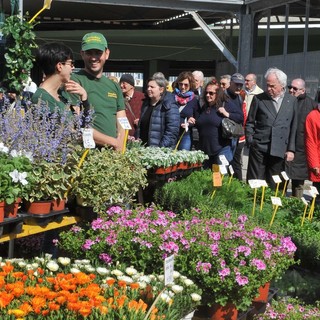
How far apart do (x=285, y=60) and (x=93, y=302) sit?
13.0m

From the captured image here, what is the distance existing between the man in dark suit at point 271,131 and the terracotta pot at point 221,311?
3.27 meters

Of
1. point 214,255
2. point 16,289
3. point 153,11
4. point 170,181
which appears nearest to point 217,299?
point 214,255

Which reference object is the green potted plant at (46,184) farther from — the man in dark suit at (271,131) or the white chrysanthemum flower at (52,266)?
the man in dark suit at (271,131)

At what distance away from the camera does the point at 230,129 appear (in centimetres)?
693

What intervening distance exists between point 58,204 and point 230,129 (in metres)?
3.55

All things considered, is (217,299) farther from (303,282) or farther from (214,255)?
(303,282)

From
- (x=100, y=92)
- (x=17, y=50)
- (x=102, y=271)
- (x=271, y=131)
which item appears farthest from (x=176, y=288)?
(x=17, y=50)

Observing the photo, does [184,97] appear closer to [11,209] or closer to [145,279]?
[11,209]

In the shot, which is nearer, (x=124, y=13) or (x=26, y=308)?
(x=26, y=308)

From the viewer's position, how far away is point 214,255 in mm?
3510

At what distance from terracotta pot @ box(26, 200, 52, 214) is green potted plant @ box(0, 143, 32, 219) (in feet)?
0.37

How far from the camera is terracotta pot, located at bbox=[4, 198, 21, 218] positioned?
3323 mm

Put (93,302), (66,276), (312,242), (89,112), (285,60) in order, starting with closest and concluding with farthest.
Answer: (93,302) < (66,276) < (89,112) < (312,242) < (285,60)

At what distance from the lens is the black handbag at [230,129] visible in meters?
6.93
